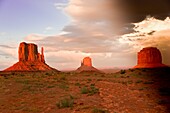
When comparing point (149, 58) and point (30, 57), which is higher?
point (30, 57)

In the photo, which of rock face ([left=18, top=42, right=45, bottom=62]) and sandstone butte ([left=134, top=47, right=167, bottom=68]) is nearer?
sandstone butte ([left=134, top=47, right=167, bottom=68])

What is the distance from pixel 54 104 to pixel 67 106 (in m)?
1.54

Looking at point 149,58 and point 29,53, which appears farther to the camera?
point 29,53

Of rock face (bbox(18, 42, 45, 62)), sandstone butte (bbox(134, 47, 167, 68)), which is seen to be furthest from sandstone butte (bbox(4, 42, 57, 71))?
sandstone butte (bbox(134, 47, 167, 68))

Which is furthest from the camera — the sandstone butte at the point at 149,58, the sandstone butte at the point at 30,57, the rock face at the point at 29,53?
the rock face at the point at 29,53

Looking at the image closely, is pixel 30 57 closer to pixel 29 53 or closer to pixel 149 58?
pixel 29 53

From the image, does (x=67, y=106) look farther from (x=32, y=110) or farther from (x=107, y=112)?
(x=107, y=112)

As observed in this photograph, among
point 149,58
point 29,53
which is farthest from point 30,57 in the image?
point 149,58

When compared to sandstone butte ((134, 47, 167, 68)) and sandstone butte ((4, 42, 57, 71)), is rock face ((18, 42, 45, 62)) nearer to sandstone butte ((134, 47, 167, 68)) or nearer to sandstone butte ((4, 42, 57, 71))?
sandstone butte ((4, 42, 57, 71))

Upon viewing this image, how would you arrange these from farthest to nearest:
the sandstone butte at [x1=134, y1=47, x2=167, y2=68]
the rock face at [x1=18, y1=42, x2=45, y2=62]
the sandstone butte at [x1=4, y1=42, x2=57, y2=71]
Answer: the rock face at [x1=18, y1=42, x2=45, y2=62]
the sandstone butte at [x1=4, y1=42, x2=57, y2=71]
the sandstone butte at [x1=134, y1=47, x2=167, y2=68]

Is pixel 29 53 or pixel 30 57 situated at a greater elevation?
pixel 29 53

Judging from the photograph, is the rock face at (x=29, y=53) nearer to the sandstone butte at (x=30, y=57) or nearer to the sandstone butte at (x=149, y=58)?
the sandstone butte at (x=30, y=57)

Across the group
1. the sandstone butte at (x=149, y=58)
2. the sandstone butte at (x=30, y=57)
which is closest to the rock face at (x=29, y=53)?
the sandstone butte at (x=30, y=57)

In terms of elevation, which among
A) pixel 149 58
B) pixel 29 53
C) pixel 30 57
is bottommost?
pixel 149 58
